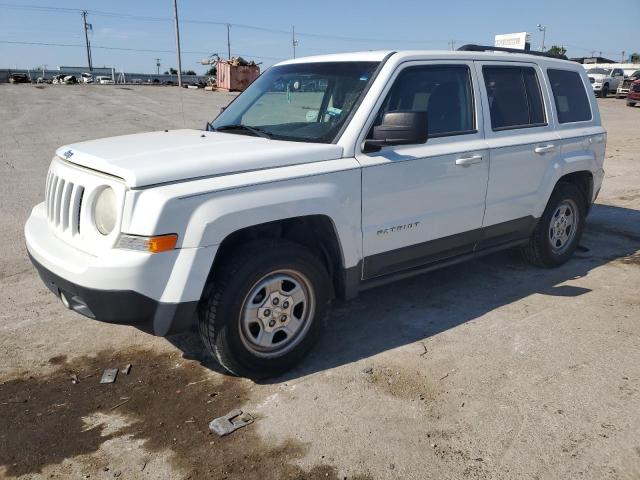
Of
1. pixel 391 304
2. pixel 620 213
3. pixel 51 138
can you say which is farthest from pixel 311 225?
pixel 51 138

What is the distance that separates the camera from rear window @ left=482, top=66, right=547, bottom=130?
14.9 feet

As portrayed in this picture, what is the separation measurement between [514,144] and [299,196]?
222 cm

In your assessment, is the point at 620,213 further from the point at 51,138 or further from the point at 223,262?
the point at 51,138

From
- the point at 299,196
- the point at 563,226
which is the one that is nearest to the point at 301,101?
the point at 299,196

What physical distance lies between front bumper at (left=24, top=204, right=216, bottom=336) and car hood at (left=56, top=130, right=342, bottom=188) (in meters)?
0.41

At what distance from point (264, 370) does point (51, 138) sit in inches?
490

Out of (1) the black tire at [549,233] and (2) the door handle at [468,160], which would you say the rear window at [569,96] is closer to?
(1) the black tire at [549,233]

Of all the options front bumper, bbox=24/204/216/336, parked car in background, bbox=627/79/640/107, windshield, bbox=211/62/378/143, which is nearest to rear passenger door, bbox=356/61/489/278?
windshield, bbox=211/62/378/143

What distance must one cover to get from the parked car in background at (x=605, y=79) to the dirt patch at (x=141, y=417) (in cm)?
3735

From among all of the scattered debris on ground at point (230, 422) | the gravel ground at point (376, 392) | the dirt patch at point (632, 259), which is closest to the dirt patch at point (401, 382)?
the gravel ground at point (376, 392)

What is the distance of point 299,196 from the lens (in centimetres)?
332

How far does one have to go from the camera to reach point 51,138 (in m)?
13.7

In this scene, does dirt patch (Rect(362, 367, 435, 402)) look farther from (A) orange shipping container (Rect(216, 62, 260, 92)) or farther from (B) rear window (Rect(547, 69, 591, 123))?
(A) orange shipping container (Rect(216, 62, 260, 92))

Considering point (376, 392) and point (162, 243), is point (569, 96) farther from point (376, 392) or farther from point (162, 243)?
point (162, 243)
